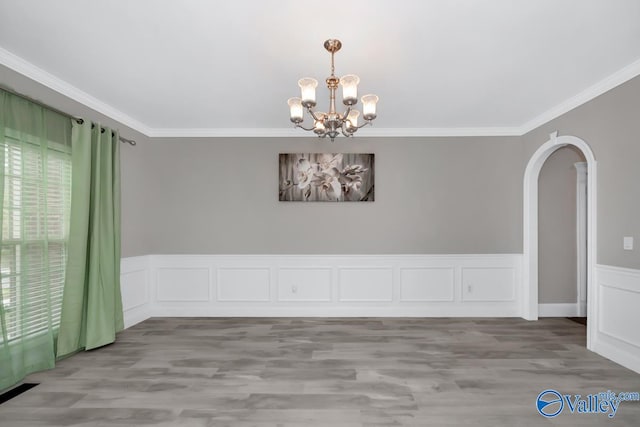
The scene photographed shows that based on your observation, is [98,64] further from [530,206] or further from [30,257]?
[530,206]

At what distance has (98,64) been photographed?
2.95m

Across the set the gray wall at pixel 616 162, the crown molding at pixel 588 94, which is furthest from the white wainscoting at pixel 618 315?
the crown molding at pixel 588 94

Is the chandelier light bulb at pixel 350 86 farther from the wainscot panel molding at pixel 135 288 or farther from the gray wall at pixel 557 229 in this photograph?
the gray wall at pixel 557 229

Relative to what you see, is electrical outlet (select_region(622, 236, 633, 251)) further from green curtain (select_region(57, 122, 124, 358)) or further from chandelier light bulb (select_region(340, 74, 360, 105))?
green curtain (select_region(57, 122, 124, 358))

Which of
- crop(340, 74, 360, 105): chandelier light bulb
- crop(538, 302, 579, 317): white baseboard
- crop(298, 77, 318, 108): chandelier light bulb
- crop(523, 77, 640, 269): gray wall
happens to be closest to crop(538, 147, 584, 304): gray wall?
crop(538, 302, 579, 317): white baseboard

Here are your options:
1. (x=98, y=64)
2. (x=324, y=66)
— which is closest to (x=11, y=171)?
(x=98, y=64)

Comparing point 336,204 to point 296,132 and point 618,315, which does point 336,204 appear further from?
point 618,315

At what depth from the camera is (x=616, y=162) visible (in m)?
3.23

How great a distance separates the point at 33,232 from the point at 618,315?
5.31m

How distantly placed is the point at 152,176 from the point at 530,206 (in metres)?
5.23

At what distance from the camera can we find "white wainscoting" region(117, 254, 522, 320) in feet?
15.7

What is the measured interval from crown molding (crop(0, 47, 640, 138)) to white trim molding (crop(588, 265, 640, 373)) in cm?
175

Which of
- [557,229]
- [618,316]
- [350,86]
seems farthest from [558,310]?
[350,86]

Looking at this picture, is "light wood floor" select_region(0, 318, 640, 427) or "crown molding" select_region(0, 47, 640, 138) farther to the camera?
"crown molding" select_region(0, 47, 640, 138)
